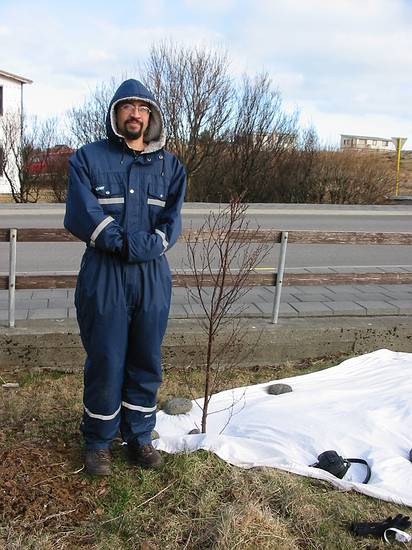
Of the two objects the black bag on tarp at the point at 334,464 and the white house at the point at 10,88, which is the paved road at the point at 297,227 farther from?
the white house at the point at 10,88

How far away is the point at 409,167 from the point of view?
4247 cm

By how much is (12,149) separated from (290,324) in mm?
19575

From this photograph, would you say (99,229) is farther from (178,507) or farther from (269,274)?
(269,274)

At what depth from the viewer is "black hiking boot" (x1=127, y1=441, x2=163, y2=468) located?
3.26 meters

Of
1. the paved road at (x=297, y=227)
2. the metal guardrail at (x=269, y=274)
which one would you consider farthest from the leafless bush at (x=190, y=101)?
the metal guardrail at (x=269, y=274)

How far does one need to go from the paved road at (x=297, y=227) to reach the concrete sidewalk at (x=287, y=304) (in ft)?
4.95

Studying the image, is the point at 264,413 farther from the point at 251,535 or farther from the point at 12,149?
the point at 12,149

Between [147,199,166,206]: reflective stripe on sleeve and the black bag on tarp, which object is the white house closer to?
[147,199,166,206]: reflective stripe on sleeve

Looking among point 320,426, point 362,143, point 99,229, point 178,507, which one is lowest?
point 178,507

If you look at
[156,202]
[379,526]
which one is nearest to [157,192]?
[156,202]

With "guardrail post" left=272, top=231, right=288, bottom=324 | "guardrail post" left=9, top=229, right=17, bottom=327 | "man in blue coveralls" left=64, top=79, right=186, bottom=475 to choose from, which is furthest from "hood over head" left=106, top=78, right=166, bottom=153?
"guardrail post" left=272, top=231, right=288, bottom=324

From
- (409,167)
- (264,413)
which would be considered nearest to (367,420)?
(264,413)

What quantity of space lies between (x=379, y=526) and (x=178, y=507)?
984mm

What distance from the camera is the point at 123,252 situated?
9.62 ft
